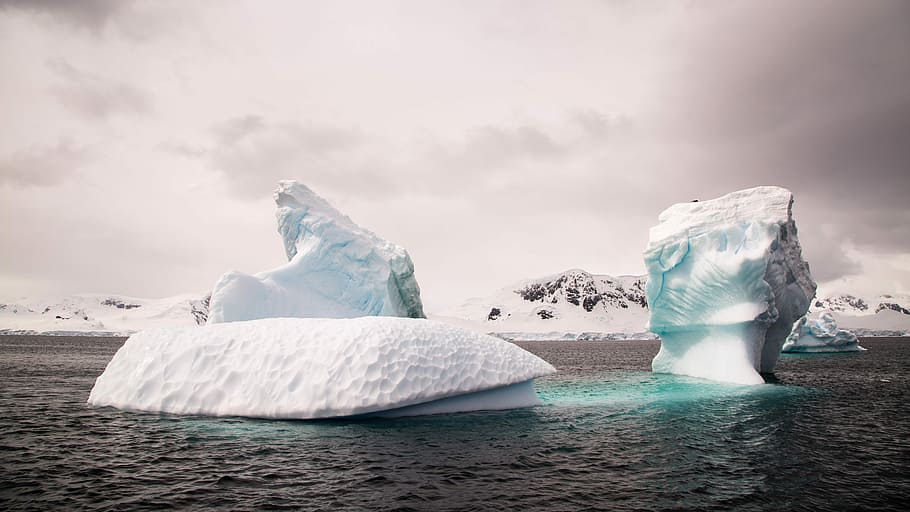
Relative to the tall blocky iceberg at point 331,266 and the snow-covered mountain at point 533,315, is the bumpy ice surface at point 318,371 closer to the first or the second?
the tall blocky iceberg at point 331,266

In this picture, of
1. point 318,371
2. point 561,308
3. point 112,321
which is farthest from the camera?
point 561,308

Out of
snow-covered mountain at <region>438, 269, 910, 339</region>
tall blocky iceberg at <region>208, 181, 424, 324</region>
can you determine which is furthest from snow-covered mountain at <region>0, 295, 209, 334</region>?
tall blocky iceberg at <region>208, 181, 424, 324</region>

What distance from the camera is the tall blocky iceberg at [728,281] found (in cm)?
2400

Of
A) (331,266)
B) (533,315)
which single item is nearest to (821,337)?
(331,266)

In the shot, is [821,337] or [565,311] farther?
[565,311]

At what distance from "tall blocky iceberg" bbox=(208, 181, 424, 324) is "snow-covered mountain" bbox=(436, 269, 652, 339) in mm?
119281

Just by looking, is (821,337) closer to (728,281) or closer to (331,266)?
(728,281)

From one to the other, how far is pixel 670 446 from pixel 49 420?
15831 millimetres

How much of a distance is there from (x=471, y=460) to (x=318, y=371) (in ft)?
18.0

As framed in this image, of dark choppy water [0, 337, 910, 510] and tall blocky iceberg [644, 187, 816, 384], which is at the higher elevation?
tall blocky iceberg [644, 187, 816, 384]

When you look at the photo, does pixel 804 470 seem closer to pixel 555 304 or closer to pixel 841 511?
pixel 841 511

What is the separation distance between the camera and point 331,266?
31.8m

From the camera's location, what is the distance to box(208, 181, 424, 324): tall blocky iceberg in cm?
2973

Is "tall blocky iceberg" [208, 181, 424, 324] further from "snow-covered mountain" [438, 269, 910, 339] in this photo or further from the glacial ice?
"snow-covered mountain" [438, 269, 910, 339]
